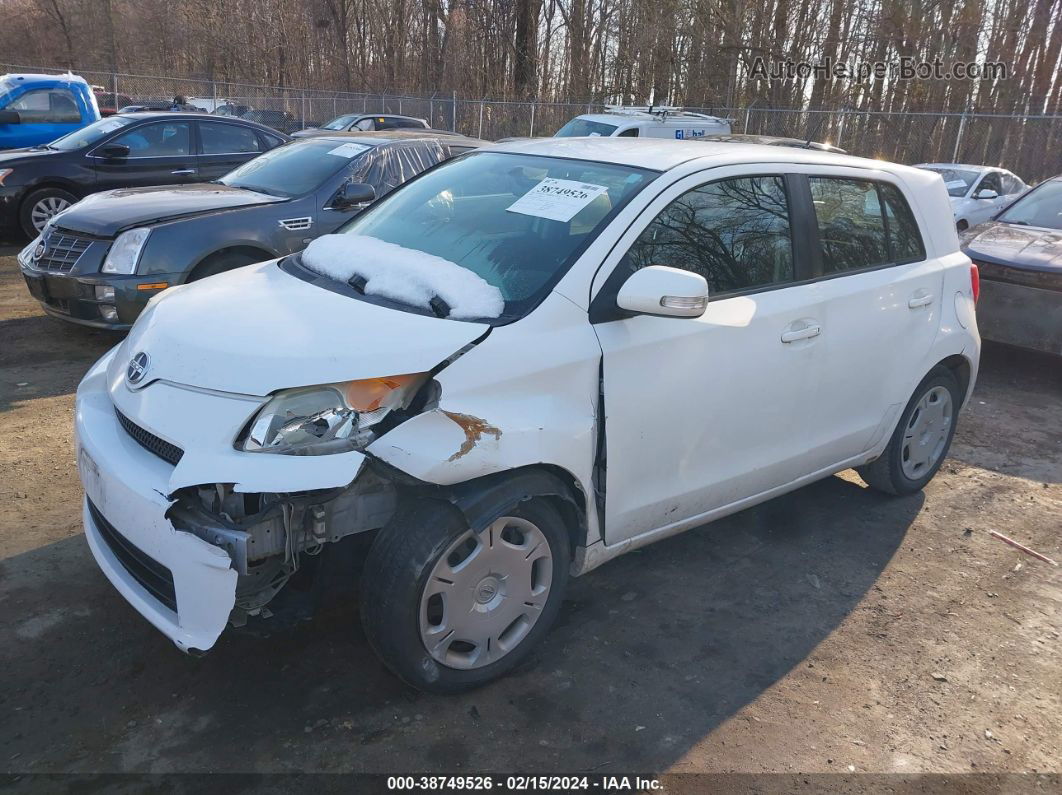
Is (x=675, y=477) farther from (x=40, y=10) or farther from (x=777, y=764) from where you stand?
(x=40, y=10)

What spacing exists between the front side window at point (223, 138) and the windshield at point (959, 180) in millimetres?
10471

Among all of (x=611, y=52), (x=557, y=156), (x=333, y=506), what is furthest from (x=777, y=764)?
(x=611, y=52)

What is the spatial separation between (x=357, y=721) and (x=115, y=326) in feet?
13.6

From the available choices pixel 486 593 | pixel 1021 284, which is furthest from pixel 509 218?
pixel 1021 284

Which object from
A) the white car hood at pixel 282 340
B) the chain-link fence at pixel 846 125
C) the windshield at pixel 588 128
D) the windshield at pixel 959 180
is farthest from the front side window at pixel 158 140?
the chain-link fence at pixel 846 125

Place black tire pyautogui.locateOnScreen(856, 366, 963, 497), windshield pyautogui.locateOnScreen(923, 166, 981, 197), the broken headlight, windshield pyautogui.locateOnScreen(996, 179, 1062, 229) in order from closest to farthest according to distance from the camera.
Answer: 1. the broken headlight
2. black tire pyautogui.locateOnScreen(856, 366, 963, 497)
3. windshield pyautogui.locateOnScreen(996, 179, 1062, 229)
4. windshield pyautogui.locateOnScreen(923, 166, 981, 197)

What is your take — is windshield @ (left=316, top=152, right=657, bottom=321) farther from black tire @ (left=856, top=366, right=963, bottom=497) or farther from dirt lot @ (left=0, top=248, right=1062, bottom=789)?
black tire @ (left=856, top=366, right=963, bottom=497)

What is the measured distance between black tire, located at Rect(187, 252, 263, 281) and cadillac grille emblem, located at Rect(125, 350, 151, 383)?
3277 mm

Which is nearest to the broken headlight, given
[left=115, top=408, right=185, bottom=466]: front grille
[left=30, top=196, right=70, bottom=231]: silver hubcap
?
[left=115, top=408, right=185, bottom=466]: front grille

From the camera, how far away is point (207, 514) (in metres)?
2.58

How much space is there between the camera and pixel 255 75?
39469mm

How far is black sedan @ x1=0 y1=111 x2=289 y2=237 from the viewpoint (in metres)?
9.82

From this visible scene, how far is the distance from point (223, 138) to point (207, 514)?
339 inches

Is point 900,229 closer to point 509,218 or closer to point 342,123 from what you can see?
point 509,218
